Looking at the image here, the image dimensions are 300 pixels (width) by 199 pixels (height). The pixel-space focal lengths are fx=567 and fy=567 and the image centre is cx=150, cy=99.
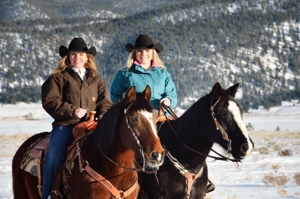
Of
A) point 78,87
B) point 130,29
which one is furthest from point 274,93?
point 78,87

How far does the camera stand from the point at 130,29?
155m

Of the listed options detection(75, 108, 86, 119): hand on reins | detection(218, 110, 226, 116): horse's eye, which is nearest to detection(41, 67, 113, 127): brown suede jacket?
detection(75, 108, 86, 119): hand on reins

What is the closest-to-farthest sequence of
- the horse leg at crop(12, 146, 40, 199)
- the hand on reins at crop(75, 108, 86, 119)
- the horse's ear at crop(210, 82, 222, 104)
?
the hand on reins at crop(75, 108, 86, 119)
the horse's ear at crop(210, 82, 222, 104)
the horse leg at crop(12, 146, 40, 199)

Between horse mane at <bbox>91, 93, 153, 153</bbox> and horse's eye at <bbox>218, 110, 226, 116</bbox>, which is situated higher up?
horse mane at <bbox>91, 93, 153, 153</bbox>

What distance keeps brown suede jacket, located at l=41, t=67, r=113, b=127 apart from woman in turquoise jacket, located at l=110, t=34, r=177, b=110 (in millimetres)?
1357

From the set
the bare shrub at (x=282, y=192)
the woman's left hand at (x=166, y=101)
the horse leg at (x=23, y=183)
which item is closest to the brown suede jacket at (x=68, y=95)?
the horse leg at (x=23, y=183)

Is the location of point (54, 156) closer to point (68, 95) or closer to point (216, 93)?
point (68, 95)

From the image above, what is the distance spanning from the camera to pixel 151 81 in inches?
307

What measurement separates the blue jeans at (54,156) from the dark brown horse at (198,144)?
0.98 metres

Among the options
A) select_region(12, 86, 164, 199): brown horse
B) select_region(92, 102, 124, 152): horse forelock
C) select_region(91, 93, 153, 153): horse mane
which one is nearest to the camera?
select_region(12, 86, 164, 199): brown horse

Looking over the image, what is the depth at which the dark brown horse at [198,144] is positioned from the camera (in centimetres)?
638

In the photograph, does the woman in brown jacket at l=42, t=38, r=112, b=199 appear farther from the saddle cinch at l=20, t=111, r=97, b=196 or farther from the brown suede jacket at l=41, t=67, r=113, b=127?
the saddle cinch at l=20, t=111, r=97, b=196

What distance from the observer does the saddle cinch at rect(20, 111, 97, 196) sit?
6.02 m

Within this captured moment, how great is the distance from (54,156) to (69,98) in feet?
2.25
